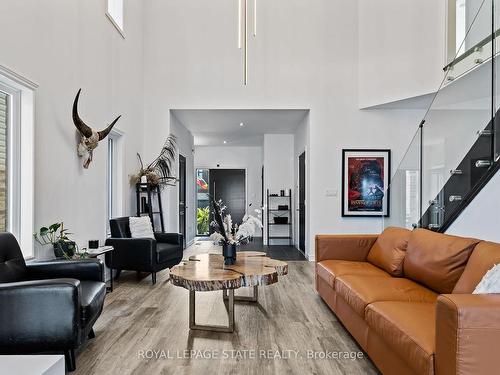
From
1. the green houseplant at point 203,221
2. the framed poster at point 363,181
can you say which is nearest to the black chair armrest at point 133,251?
the framed poster at point 363,181

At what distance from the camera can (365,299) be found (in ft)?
7.72

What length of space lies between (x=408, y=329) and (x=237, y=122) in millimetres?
5916

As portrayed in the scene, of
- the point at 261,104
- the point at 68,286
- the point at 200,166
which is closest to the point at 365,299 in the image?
the point at 68,286

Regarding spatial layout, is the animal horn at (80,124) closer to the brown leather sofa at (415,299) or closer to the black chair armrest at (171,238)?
the black chair armrest at (171,238)

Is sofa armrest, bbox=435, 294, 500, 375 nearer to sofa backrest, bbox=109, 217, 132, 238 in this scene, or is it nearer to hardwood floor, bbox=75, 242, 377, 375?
hardwood floor, bbox=75, 242, 377, 375

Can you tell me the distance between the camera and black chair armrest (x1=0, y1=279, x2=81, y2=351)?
206 cm

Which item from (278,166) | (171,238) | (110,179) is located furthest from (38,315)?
(278,166)

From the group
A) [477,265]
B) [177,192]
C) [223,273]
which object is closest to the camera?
[477,265]

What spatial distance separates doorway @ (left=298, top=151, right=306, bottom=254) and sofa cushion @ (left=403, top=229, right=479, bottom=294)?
390 centimetres

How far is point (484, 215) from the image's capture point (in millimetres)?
2699

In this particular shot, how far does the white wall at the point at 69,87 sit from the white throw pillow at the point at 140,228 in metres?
0.38

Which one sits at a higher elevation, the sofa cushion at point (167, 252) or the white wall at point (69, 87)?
the white wall at point (69, 87)

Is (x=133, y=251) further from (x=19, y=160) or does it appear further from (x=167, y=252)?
(x=19, y=160)

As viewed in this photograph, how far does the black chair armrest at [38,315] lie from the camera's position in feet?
6.75
